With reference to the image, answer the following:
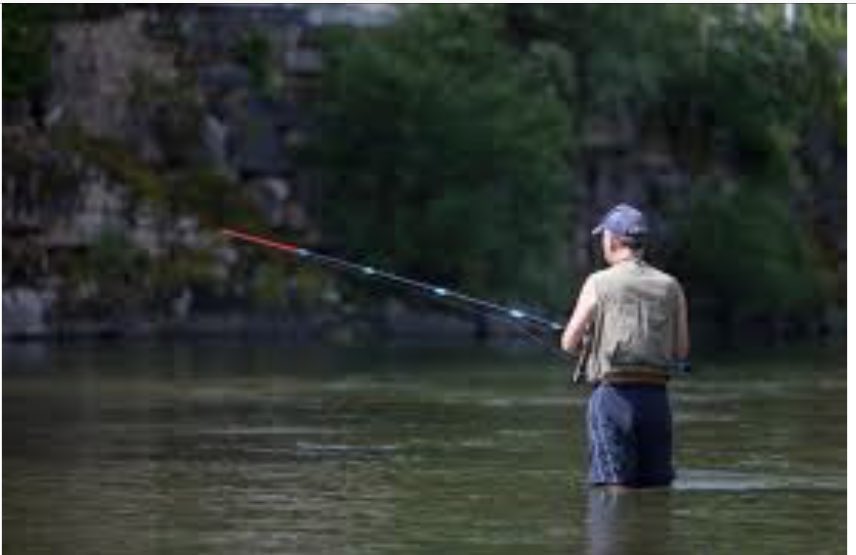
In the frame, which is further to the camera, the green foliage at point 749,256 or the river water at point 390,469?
the green foliage at point 749,256

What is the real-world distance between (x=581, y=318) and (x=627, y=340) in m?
0.33

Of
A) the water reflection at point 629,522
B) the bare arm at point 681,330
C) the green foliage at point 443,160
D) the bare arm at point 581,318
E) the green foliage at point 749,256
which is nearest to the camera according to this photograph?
the water reflection at point 629,522

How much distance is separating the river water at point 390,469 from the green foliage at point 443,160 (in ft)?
129

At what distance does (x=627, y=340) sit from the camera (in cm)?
1834

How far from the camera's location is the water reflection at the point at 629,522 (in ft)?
50.3

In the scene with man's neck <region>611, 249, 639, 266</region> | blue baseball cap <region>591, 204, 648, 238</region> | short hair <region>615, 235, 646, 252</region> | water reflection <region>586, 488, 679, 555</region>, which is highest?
blue baseball cap <region>591, 204, 648, 238</region>

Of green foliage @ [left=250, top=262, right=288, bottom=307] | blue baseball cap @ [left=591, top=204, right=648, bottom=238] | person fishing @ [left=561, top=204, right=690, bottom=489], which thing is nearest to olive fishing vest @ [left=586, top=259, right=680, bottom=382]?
person fishing @ [left=561, top=204, right=690, bottom=489]

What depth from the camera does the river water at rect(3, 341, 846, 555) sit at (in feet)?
52.3

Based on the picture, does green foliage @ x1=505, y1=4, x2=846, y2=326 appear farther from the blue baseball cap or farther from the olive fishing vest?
the olive fishing vest

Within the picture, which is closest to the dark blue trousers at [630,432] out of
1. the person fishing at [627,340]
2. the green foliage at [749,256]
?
the person fishing at [627,340]

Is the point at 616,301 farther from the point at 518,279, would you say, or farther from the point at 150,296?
the point at 518,279

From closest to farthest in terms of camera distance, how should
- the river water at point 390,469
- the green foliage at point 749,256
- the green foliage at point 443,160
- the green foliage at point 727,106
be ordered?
the river water at point 390,469 → the green foliage at point 443,160 → the green foliage at point 749,256 → the green foliage at point 727,106

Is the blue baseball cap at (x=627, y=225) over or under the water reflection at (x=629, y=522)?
over

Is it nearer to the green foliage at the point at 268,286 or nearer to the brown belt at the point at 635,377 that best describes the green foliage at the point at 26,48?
the green foliage at the point at 268,286
